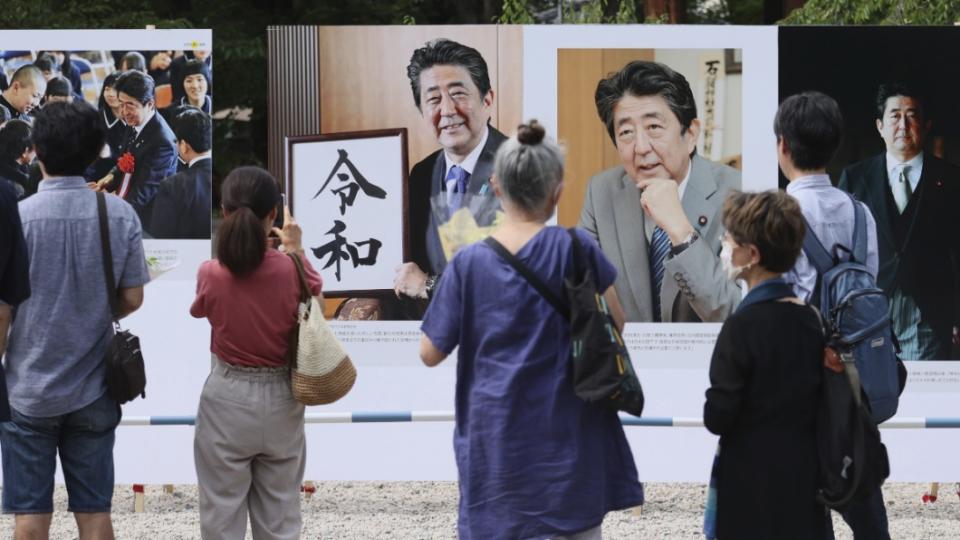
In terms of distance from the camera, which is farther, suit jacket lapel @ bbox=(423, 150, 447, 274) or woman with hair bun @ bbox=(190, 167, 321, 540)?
suit jacket lapel @ bbox=(423, 150, 447, 274)

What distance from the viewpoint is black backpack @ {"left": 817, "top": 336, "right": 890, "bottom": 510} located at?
157 inches

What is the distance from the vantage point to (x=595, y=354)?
153 inches

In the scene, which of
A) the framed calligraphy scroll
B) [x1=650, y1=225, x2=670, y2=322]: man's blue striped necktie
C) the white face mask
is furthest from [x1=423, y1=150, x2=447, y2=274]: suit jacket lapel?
the white face mask

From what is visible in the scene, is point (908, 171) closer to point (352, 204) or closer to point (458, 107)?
point (458, 107)

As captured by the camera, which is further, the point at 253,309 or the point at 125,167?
the point at 125,167

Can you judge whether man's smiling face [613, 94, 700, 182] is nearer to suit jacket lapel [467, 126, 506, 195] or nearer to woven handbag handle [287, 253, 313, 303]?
suit jacket lapel [467, 126, 506, 195]

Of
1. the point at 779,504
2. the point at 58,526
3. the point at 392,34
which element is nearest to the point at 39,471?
the point at 779,504

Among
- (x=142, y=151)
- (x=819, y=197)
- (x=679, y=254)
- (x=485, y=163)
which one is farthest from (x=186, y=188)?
(x=819, y=197)

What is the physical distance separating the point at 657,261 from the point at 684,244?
6.1 inches

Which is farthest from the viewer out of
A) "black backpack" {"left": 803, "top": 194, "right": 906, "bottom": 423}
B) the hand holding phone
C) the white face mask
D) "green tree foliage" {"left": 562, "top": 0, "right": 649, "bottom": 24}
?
"green tree foliage" {"left": 562, "top": 0, "right": 649, "bottom": 24}

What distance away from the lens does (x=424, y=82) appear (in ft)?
23.6

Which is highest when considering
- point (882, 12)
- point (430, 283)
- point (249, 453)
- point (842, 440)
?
point (882, 12)

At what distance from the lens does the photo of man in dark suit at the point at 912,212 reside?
23.6 feet

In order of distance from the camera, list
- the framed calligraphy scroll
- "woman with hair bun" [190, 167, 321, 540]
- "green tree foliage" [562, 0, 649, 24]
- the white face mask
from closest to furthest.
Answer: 1. the white face mask
2. "woman with hair bun" [190, 167, 321, 540]
3. the framed calligraphy scroll
4. "green tree foliage" [562, 0, 649, 24]
